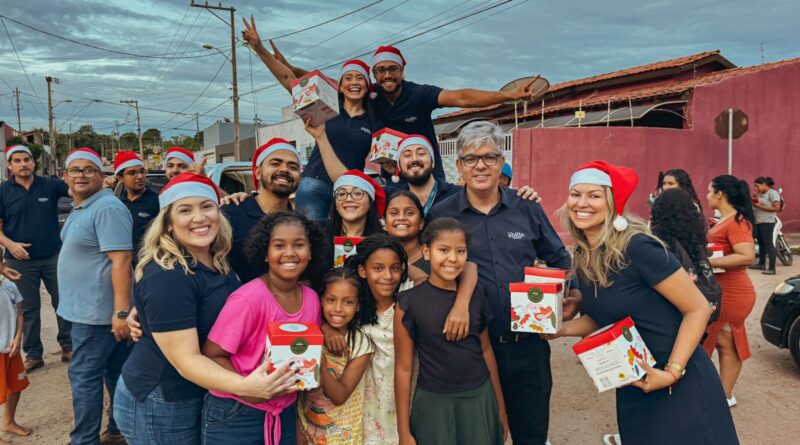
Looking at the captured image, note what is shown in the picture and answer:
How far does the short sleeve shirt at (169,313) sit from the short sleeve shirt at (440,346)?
0.88 meters

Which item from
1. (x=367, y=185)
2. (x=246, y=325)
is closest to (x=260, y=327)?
(x=246, y=325)

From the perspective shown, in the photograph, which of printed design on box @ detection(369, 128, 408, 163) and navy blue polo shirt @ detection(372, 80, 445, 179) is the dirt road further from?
printed design on box @ detection(369, 128, 408, 163)

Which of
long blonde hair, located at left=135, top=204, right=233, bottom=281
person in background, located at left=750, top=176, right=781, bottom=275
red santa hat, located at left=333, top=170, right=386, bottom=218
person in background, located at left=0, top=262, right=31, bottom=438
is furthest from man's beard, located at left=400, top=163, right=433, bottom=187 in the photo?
person in background, located at left=750, top=176, right=781, bottom=275

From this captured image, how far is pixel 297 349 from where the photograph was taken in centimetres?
200

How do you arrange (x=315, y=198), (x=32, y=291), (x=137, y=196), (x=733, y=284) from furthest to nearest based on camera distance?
(x=32, y=291)
(x=137, y=196)
(x=733, y=284)
(x=315, y=198)

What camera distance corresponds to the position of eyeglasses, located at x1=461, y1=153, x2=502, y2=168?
2953mm

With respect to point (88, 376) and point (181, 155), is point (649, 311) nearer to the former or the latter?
point (88, 376)

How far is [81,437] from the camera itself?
3279 mm

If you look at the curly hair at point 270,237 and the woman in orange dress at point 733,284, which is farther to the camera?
the woman in orange dress at point 733,284

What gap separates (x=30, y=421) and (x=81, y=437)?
167 centimetres

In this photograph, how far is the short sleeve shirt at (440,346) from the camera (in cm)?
251

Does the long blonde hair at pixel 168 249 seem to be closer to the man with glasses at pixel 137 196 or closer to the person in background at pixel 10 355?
the person in background at pixel 10 355

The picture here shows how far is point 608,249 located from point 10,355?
438 cm

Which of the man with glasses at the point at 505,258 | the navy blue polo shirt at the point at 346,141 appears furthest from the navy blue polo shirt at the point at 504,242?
the navy blue polo shirt at the point at 346,141
